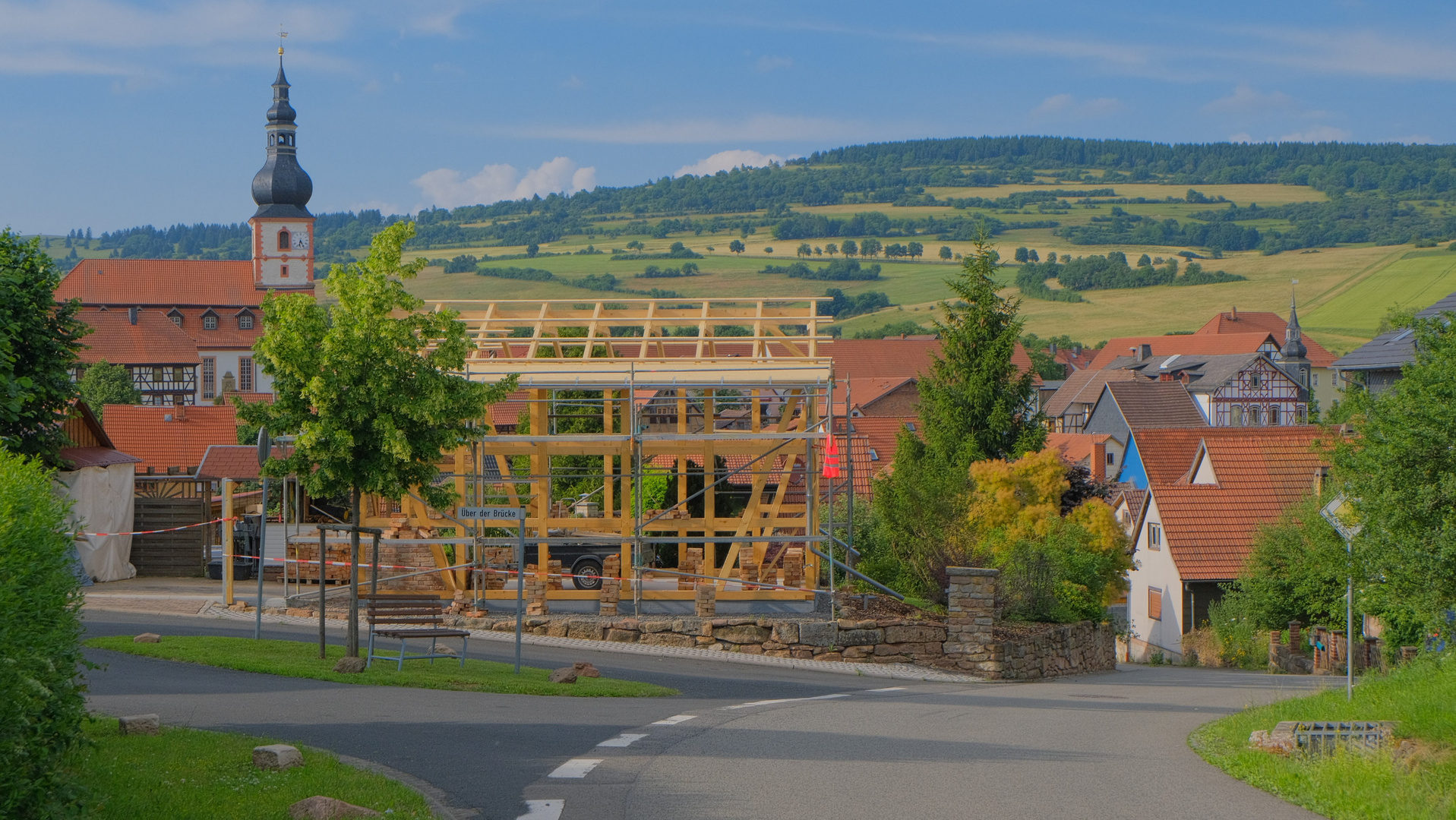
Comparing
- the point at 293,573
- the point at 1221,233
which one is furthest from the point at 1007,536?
the point at 1221,233

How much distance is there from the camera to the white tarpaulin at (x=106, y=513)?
25.2 meters

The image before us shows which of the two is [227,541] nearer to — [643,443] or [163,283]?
[643,443]

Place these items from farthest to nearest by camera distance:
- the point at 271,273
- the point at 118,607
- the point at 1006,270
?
1. the point at 1006,270
2. the point at 271,273
3. the point at 118,607

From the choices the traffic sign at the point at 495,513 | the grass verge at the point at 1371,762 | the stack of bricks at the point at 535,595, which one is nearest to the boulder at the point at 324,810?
the grass verge at the point at 1371,762

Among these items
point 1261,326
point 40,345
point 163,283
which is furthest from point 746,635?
point 1261,326

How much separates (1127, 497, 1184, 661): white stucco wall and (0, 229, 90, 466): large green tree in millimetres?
27241

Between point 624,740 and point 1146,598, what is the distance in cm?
3255

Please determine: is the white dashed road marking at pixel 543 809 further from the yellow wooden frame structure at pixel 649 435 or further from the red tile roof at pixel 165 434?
the red tile roof at pixel 165 434

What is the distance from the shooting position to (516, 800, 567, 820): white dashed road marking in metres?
8.19

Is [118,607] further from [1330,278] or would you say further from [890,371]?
[1330,278]

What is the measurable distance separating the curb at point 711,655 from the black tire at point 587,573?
3.68 meters

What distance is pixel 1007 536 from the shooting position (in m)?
28.8

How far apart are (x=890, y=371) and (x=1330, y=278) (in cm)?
7108

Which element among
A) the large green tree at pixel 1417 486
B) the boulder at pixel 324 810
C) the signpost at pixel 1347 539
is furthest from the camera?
the large green tree at pixel 1417 486
